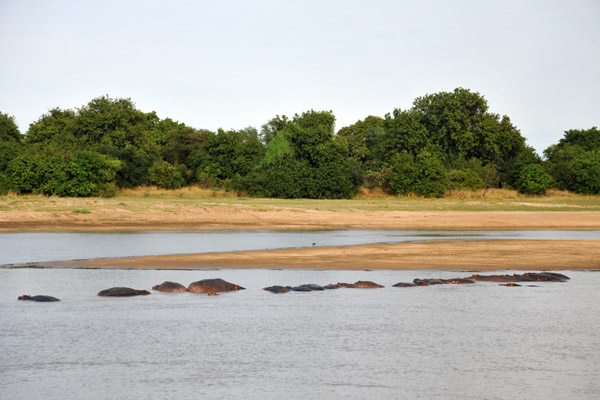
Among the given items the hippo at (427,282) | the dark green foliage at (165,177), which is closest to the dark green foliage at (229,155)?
the dark green foliage at (165,177)

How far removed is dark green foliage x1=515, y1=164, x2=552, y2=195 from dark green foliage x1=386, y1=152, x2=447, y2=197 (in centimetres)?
792

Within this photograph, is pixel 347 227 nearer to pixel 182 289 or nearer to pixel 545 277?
pixel 545 277

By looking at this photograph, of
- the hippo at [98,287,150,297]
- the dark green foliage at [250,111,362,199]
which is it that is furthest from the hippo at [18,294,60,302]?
the dark green foliage at [250,111,362,199]

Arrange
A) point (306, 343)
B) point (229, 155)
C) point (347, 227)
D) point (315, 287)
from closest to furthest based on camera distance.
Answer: point (306, 343) < point (315, 287) < point (347, 227) < point (229, 155)

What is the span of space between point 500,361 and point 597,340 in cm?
215

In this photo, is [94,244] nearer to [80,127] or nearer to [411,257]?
[411,257]

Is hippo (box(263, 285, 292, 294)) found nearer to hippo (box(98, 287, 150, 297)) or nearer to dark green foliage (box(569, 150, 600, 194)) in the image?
hippo (box(98, 287, 150, 297))

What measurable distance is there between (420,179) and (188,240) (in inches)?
1188

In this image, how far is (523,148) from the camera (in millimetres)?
63250

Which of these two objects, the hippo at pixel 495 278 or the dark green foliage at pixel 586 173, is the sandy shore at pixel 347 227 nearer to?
the hippo at pixel 495 278

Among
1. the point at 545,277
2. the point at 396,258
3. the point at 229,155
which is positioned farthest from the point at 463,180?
the point at 545,277

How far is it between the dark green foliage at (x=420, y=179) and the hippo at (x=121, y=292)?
136 feet

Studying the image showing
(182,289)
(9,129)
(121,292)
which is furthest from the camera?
(9,129)

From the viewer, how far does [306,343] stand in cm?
977
